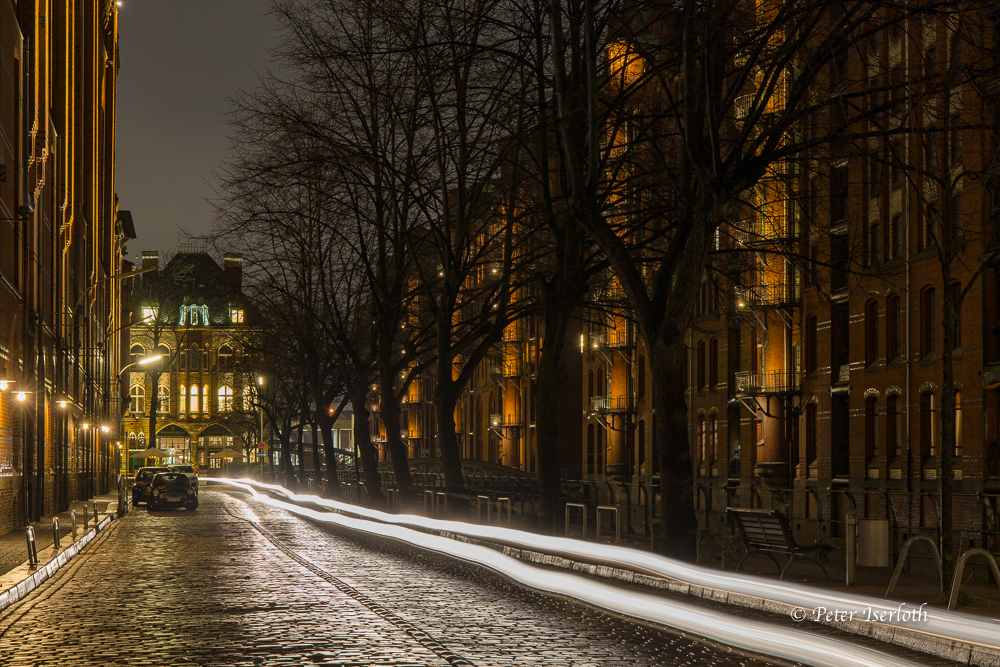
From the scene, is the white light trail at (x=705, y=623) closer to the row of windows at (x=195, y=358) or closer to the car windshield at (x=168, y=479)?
the car windshield at (x=168, y=479)

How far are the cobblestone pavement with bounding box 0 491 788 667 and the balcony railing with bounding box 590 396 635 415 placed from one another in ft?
123

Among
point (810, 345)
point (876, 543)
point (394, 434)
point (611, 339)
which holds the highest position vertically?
point (611, 339)

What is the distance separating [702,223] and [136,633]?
905 centimetres

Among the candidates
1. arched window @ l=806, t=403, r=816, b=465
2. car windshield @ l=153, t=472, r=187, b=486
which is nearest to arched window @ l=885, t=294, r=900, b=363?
arched window @ l=806, t=403, r=816, b=465

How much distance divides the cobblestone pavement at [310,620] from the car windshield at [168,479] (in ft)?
75.1

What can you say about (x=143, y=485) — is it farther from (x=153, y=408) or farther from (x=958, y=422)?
(x=153, y=408)

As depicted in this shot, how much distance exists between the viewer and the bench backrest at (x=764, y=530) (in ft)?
52.3

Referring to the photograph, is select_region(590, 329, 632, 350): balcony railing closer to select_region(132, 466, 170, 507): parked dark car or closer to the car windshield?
select_region(132, 466, 170, 507): parked dark car

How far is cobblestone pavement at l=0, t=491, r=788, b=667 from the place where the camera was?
33.0 ft

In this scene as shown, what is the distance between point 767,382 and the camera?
44719mm

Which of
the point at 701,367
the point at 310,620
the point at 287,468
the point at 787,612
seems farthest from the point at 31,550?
the point at 287,468

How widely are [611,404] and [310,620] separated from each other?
48014 millimetres

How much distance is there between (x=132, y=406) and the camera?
12550 cm

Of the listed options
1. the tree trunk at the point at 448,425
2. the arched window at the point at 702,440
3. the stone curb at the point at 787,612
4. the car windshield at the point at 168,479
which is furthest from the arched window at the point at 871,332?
the car windshield at the point at 168,479
